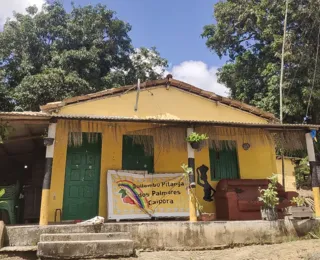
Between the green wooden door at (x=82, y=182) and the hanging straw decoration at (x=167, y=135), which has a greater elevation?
the hanging straw decoration at (x=167, y=135)

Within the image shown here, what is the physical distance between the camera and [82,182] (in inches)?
328

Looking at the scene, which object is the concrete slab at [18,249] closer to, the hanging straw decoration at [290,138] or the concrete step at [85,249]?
the concrete step at [85,249]

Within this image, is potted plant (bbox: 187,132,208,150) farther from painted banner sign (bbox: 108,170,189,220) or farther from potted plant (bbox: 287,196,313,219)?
potted plant (bbox: 287,196,313,219)

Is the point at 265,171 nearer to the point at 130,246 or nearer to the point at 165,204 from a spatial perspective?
the point at 165,204

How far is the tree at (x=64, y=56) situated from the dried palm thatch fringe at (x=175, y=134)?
9303 millimetres

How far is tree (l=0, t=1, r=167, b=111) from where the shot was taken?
16.4 meters

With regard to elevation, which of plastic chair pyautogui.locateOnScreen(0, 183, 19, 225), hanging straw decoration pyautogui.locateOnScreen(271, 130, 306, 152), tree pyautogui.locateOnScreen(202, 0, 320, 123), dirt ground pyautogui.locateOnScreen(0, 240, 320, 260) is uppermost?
tree pyautogui.locateOnScreen(202, 0, 320, 123)

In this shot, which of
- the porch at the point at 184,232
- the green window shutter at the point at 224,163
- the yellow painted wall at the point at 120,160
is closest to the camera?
the porch at the point at 184,232

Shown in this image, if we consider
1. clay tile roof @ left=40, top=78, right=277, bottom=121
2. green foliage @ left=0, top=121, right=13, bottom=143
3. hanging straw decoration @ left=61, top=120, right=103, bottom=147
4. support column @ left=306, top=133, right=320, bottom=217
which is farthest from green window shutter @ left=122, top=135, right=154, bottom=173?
support column @ left=306, top=133, right=320, bottom=217

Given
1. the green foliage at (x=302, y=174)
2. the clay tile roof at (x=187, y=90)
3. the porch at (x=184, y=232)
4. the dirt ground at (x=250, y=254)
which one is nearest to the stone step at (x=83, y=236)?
the porch at (x=184, y=232)

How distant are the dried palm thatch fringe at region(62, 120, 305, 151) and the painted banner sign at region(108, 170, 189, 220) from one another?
0.91 m

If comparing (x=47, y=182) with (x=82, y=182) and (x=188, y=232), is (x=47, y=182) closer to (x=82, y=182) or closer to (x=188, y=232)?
(x=82, y=182)

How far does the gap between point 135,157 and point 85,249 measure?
11.9 ft

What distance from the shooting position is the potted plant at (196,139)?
7.43 metres
